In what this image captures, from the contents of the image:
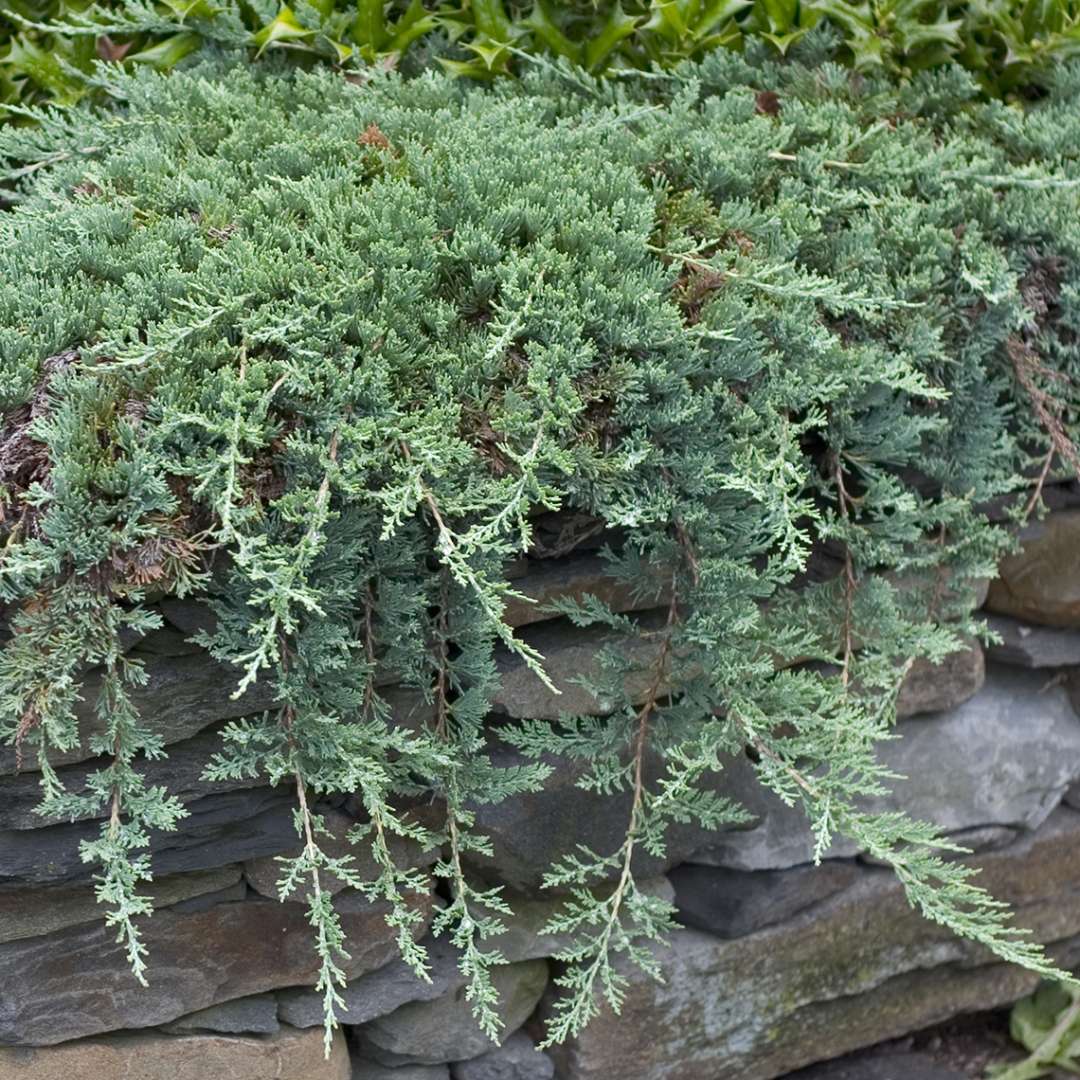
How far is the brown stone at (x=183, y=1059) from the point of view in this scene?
1.69 meters

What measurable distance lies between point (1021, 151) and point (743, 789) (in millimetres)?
1227

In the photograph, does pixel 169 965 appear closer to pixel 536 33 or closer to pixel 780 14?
pixel 536 33

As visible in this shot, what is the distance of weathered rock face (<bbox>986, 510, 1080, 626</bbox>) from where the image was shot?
2.19 meters

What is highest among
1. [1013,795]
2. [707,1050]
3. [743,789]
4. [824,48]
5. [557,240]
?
[824,48]

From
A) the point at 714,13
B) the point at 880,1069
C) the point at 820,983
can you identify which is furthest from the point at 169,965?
the point at 714,13

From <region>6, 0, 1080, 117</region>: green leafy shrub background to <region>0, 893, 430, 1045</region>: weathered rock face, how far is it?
1477mm

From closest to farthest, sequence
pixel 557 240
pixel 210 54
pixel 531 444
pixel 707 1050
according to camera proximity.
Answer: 1. pixel 531 444
2. pixel 557 240
3. pixel 707 1050
4. pixel 210 54

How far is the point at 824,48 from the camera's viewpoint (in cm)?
227

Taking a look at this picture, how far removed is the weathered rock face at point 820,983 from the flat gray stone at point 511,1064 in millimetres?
47

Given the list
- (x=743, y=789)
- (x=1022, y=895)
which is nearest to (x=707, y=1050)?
(x=743, y=789)

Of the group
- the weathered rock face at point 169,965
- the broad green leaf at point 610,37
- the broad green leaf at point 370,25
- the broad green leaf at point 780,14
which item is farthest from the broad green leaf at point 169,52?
the weathered rock face at point 169,965

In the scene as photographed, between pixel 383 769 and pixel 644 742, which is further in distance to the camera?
pixel 644 742

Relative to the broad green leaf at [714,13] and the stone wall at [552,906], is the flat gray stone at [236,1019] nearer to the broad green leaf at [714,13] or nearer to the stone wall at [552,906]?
the stone wall at [552,906]

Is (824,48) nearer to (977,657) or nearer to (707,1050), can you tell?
(977,657)
